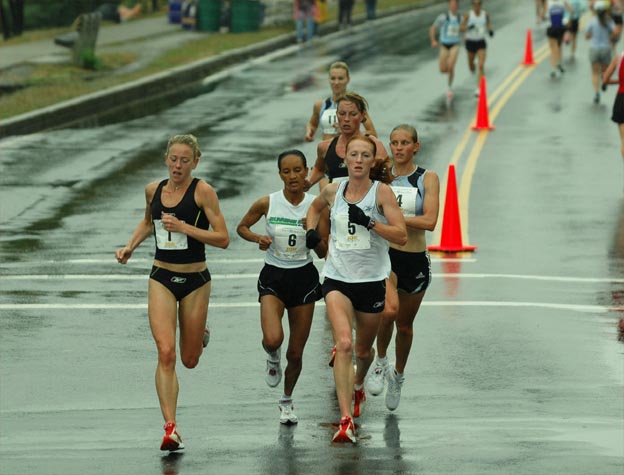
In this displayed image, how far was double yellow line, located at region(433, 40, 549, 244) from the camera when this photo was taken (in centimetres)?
2054

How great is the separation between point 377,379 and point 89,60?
2445 centimetres

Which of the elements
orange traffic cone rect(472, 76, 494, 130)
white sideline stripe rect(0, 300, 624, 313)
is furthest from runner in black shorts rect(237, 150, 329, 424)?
orange traffic cone rect(472, 76, 494, 130)

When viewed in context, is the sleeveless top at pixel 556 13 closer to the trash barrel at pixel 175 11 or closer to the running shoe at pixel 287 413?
the trash barrel at pixel 175 11

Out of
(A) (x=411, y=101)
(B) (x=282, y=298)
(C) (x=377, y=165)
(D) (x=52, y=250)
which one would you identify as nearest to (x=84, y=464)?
(B) (x=282, y=298)

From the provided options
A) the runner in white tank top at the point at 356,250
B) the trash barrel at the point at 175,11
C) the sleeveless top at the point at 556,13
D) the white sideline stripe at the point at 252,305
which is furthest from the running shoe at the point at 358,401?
the trash barrel at the point at 175,11

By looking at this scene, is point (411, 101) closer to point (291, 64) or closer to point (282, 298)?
point (291, 64)

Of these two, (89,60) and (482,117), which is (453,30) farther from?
(89,60)

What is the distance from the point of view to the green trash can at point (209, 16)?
147 ft

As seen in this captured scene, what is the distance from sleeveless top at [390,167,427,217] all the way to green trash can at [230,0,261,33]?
3394 cm

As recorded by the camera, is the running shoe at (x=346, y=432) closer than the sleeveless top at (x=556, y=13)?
Yes

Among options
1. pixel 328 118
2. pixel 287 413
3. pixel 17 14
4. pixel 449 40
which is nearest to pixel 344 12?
pixel 17 14

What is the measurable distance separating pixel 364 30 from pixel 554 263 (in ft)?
102

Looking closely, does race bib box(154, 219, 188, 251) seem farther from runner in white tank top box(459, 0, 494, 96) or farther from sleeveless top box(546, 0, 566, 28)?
sleeveless top box(546, 0, 566, 28)

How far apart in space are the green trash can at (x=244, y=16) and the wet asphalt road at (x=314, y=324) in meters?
16.4
